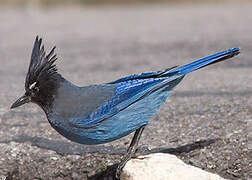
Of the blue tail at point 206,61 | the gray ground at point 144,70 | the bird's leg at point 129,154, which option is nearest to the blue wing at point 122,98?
the blue tail at point 206,61

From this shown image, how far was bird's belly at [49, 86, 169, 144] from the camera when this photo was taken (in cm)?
365

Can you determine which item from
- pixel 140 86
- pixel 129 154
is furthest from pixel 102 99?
pixel 129 154

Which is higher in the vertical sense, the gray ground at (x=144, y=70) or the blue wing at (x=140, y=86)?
the blue wing at (x=140, y=86)

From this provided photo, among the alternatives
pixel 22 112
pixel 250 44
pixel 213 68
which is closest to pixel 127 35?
pixel 250 44

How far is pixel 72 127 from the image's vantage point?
364 cm

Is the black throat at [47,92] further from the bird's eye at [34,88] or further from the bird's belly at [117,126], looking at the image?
the bird's belly at [117,126]

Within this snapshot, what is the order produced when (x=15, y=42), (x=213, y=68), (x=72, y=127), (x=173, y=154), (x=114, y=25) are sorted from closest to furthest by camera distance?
(x=72, y=127)
(x=173, y=154)
(x=213, y=68)
(x=15, y=42)
(x=114, y=25)

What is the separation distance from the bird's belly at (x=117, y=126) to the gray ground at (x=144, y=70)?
491 mm

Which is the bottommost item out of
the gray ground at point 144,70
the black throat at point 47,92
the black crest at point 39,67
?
the gray ground at point 144,70

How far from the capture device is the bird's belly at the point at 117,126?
365 cm

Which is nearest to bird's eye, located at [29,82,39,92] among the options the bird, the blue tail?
the bird

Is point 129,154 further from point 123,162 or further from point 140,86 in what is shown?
point 140,86

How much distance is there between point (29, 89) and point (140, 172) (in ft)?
2.85

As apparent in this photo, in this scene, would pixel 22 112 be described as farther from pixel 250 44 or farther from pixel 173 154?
pixel 250 44
